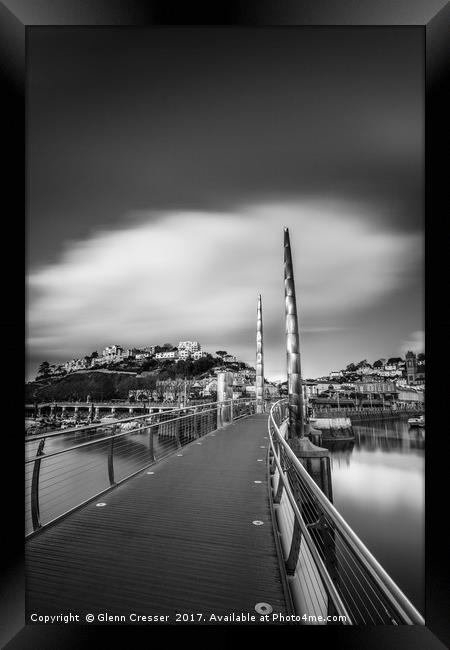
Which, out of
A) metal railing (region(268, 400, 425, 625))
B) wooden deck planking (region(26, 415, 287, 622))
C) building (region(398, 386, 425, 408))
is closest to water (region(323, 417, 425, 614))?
building (region(398, 386, 425, 408))

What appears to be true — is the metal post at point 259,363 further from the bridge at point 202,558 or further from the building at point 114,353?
the bridge at point 202,558

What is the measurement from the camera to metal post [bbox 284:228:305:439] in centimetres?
721

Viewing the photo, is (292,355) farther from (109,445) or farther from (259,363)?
(259,363)

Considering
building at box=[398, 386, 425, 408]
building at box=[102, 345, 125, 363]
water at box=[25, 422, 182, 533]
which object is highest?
building at box=[102, 345, 125, 363]

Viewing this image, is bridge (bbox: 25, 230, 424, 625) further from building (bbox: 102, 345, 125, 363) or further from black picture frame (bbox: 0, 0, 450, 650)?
building (bbox: 102, 345, 125, 363)

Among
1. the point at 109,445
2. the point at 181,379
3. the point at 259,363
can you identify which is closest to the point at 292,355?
the point at 109,445

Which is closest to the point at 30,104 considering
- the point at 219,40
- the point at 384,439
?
the point at 219,40

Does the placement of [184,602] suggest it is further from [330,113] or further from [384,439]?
[384,439]

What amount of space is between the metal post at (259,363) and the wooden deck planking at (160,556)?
1120cm

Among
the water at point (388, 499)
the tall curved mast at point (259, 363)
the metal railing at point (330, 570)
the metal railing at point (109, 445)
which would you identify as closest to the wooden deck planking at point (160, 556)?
the metal railing at point (330, 570)

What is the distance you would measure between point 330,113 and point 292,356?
16.4 ft

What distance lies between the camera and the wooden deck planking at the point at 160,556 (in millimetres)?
1862

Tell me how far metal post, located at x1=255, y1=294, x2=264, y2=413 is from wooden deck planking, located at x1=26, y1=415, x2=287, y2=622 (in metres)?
11.2
